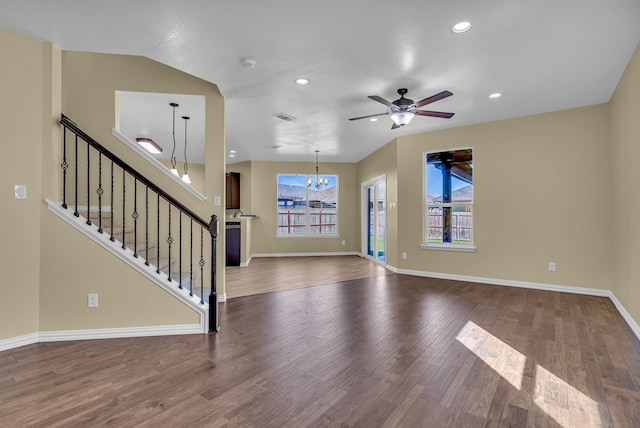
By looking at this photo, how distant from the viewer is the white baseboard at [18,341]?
8.51ft

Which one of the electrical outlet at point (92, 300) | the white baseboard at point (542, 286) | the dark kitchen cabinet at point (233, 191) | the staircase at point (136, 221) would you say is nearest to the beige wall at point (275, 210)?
the dark kitchen cabinet at point (233, 191)

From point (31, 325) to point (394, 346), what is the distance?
124 inches

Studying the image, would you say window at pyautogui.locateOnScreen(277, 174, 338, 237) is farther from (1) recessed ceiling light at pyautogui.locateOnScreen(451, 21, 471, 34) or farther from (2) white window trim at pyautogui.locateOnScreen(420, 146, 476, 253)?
(1) recessed ceiling light at pyautogui.locateOnScreen(451, 21, 471, 34)

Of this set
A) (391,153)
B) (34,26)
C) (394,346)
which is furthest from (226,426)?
(391,153)

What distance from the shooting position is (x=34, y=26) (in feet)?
8.58

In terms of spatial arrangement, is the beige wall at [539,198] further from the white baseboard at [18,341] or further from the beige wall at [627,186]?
the white baseboard at [18,341]

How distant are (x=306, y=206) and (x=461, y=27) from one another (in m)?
6.63

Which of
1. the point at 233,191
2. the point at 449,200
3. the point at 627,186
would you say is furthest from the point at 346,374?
the point at 233,191

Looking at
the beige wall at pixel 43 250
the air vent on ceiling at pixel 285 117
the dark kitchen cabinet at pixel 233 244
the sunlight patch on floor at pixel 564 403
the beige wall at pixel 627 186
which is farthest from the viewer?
the dark kitchen cabinet at pixel 233 244

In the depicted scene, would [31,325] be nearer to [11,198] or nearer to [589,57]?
[11,198]

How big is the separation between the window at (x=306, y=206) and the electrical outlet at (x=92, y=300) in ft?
19.6

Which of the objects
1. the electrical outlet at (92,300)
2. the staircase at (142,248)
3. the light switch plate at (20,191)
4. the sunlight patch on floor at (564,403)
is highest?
the light switch plate at (20,191)

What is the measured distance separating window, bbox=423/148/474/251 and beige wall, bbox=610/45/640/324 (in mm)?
1833

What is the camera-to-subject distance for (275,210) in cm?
873
